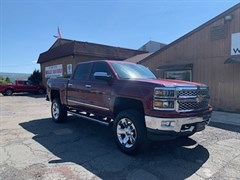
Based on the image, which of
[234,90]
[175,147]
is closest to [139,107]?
[175,147]

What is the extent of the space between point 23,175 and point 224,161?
376 cm

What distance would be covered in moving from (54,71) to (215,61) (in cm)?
1844

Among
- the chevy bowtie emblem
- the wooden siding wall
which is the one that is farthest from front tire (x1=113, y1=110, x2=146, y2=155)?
the wooden siding wall

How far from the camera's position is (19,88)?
80.1 ft

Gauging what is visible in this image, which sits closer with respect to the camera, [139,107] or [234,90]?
[139,107]

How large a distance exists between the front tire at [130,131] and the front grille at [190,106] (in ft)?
2.71

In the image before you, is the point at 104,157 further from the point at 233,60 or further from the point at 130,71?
the point at 233,60

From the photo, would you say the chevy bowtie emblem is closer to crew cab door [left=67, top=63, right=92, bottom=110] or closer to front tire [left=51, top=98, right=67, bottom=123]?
crew cab door [left=67, top=63, right=92, bottom=110]

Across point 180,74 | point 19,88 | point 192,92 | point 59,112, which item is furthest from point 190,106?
point 19,88

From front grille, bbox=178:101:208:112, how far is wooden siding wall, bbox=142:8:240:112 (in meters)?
6.58

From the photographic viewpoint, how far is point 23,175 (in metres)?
3.92

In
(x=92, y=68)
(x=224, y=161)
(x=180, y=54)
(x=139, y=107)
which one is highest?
(x=180, y=54)

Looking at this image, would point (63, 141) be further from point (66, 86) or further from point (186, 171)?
point (186, 171)

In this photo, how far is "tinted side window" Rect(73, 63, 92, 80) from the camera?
675 cm
